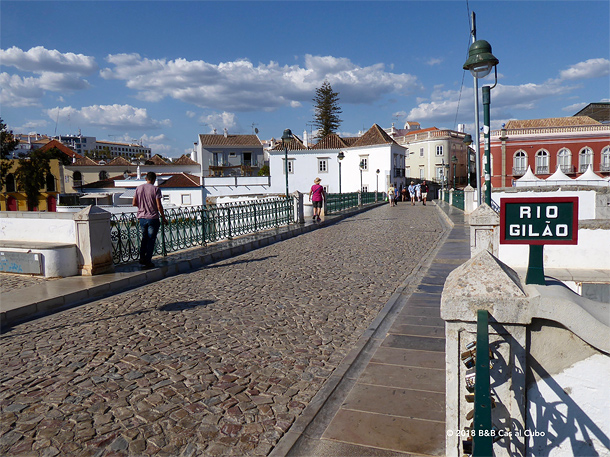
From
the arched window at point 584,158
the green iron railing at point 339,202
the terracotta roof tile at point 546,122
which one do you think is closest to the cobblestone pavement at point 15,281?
the green iron railing at point 339,202

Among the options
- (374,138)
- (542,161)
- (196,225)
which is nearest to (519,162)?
(542,161)

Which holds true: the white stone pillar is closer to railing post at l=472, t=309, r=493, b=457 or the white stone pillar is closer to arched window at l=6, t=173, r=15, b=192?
railing post at l=472, t=309, r=493, b=457

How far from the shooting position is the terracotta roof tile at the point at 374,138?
56.2 m

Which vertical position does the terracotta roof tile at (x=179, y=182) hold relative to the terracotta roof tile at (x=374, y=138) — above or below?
below

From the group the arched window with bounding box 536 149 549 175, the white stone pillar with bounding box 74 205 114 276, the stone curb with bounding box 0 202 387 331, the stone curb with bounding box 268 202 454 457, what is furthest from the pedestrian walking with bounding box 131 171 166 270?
the arched window with bounding box 536 149 549 175

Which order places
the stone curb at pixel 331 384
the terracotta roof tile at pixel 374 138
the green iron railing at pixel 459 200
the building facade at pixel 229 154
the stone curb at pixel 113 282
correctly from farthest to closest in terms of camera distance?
the building facade at pixel 229 154 < the terracotta roof tile at pixel 374 138 < the green iron railing at pixel 459 200 < the stone curb at pixel 113 282 < the stone curb at pixel 331 384

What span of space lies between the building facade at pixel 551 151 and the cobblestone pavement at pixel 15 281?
46271 millimetres

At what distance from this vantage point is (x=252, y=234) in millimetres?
14898

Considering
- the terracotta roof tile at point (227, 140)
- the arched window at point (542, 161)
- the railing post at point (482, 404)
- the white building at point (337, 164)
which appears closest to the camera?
the railing post at point (482, 404)

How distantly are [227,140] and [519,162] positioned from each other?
40.2 metres

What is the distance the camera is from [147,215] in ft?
29.7

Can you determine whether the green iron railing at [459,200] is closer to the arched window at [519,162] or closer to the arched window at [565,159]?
the arched window at [519,162]

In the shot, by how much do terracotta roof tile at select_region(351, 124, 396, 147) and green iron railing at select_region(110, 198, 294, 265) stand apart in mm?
40265

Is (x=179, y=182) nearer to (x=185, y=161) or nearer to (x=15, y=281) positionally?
(x=185, y=161)
